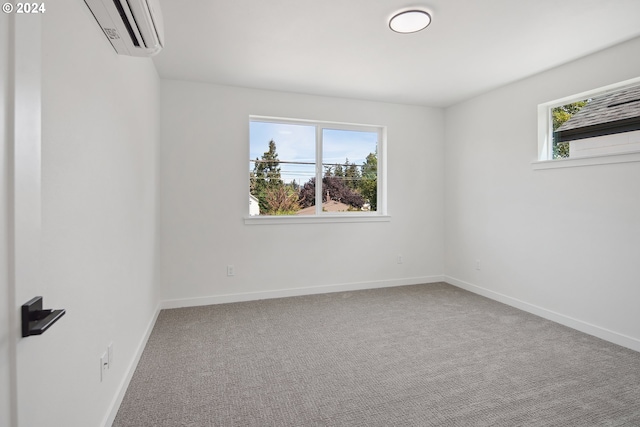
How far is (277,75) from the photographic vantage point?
347 cm

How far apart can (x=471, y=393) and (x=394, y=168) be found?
3023 millimetres

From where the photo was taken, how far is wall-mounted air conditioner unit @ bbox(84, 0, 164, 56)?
1.48 metres

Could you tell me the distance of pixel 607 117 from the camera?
2932 millimetres

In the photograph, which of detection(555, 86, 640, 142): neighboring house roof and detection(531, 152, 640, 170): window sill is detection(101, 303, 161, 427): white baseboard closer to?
detection(531, 152, 640, 170): window sill

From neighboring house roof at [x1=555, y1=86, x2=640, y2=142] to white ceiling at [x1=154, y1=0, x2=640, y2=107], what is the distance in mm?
456

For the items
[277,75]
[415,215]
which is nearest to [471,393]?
[415,215]

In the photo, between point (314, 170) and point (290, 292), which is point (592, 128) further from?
point (290, 292)

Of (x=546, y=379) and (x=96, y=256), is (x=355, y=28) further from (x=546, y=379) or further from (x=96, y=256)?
(x=546, y=379)

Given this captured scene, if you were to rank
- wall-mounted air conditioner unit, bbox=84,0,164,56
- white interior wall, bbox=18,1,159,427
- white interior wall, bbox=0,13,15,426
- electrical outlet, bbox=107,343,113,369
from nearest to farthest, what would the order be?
white interior wall, bbox=0,13,15,426
white interior wall, bbox=18,1,159,427
wall-mounted air conditioner unit, bbox=84,0,164,56
electrical outlet, bbox=107,343,113,369

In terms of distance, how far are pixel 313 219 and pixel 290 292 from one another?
933mm

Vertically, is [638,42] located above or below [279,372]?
above

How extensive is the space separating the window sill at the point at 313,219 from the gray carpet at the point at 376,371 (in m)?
1.05

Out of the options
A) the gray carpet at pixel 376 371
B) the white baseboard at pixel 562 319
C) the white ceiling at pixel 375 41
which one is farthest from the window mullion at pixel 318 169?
the white baseboard at pixel 562 319

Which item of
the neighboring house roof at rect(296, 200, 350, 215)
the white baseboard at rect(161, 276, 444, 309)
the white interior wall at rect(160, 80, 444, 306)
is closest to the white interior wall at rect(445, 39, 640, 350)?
the white interior wall at rect(160, 80, 444, 306)
